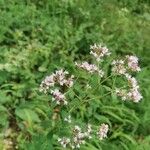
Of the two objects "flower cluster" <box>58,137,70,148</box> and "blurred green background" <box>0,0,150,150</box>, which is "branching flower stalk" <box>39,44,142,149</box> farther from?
"blurred green background" <box>0,0,150,150</box>

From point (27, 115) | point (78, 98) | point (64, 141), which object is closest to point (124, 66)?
point (78, 98)

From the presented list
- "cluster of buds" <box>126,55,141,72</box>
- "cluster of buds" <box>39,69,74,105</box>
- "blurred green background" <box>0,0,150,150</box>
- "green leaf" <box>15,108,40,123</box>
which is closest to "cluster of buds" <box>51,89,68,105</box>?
"cluster of buds" <box>39,69,74,105</box>

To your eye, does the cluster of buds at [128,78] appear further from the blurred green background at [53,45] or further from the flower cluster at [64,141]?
the blurred green background at [53,45]

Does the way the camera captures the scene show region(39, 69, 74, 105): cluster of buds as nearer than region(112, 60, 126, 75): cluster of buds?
Yes

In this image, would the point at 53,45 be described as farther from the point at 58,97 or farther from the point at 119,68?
the point at 58,97

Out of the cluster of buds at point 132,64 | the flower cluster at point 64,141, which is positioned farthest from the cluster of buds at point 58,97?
the cluster of buds at point 132,64
